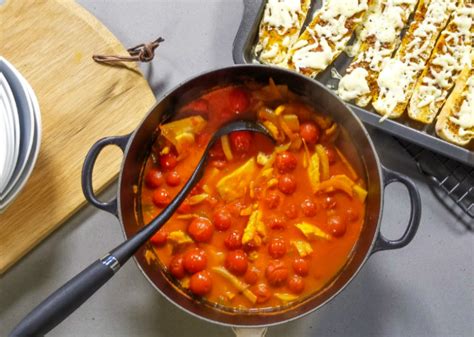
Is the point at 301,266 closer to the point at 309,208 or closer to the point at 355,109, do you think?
the point at 309,208

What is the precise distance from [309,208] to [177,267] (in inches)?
16.3

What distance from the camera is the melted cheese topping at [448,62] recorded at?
184 centimetres

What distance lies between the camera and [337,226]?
1685 mm

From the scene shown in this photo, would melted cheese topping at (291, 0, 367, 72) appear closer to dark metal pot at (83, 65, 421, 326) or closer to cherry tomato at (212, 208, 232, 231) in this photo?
dark metal pot at (83, 65, 421, 326)

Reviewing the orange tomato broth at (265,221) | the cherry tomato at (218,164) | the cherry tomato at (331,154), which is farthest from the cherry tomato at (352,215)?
the cherry tomato at (218,164)

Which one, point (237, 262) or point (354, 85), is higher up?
point (354, 85)

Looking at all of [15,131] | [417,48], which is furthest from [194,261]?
[417,48]

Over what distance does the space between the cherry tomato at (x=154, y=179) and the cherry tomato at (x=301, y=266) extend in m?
0.45

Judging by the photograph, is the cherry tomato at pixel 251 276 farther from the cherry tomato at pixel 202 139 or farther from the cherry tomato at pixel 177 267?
the cherry tomato at pixel 202 139

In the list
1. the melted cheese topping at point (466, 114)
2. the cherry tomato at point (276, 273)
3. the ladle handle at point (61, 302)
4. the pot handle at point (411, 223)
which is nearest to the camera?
the ladle handle at point (61, 302)

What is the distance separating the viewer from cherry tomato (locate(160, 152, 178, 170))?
5.67ft

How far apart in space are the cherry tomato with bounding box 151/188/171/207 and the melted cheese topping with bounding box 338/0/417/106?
0.62 m

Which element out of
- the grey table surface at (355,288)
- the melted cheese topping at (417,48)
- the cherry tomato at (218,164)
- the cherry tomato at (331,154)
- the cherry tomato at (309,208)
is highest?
the melted cheese topping at (417,48)

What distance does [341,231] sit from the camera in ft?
5.54
